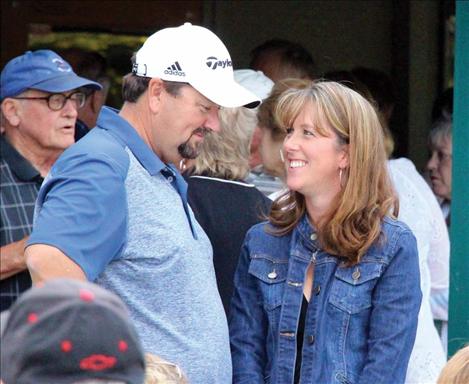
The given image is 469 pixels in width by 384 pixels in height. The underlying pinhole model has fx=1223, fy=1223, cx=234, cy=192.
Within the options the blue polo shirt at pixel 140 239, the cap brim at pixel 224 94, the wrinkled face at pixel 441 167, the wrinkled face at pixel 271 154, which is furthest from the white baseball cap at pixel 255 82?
the blue polo shirt at pixel 140 239

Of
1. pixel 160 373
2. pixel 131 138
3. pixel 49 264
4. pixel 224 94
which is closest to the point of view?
pixel 160 373

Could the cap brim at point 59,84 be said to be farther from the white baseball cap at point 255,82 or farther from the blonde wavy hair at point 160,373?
the blonde wavy hair at point 160,373

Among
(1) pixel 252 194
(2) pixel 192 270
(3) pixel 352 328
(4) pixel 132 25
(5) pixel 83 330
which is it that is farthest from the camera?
(4) pixel 132 25

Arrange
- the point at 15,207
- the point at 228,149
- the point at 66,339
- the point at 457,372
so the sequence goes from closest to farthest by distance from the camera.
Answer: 1. the point at 66,339
2. the point at 457,372
3. the point at 228,149
4. the point at 15,207

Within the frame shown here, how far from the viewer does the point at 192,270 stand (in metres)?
3.07

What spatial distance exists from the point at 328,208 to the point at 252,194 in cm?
39

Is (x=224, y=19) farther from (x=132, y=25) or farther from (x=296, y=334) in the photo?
(x=296, y=334)

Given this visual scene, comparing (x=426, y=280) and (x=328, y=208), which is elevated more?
(x=328, y=208)

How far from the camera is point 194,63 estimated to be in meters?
3.19

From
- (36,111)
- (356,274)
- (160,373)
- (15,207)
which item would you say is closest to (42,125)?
(36,111)

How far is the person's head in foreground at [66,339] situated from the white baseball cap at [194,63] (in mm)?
1575

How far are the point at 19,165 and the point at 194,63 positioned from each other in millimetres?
1275

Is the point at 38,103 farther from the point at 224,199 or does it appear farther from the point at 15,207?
the point at 224,199

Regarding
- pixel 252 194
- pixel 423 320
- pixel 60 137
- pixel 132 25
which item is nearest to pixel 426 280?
pixel 423 320
